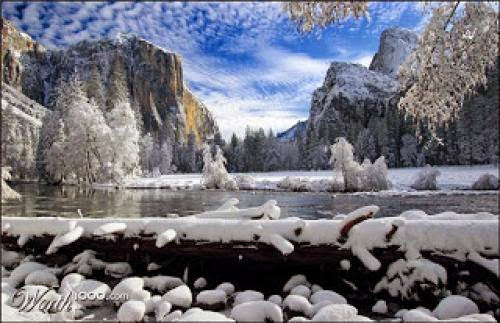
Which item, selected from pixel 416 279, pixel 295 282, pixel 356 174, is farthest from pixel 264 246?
pixel 356 174

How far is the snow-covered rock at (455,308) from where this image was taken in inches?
192

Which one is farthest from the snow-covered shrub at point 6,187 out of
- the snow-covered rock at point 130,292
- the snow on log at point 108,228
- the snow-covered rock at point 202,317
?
the snow-covered rock at point 202,317

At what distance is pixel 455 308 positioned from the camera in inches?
194

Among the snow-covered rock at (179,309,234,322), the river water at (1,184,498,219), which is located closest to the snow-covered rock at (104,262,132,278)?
the snow-covered rock at (179,309,234,322)

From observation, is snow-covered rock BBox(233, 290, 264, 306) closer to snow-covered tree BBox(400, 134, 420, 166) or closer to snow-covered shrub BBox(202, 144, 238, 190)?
snow-covered shrub BBox(202, 144, 238, 190)

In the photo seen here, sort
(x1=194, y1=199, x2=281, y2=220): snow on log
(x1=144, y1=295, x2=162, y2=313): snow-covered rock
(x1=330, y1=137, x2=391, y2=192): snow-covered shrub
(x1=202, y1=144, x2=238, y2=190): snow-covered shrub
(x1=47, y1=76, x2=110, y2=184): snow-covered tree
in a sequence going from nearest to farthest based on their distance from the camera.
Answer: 1. (x1=144, y1=295, x2=162, y2=313): snow-covered rock
2. (x1=194, y1=199, x2=281, y2=220): snow on log
3. (x1=47, y1=76, x2=110, y2=184): snow-covered tree
4. (x1=330, y1=137, x2=391, y2=192): snow-covered shrub
5. (x1=202, y1=144, x2=238, y2=190): snow-covered shrub

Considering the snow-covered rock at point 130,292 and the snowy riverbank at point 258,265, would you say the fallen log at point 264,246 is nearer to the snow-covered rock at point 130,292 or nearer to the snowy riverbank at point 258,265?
the snowy riverbank at point 258,265

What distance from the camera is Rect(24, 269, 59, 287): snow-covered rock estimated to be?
6250 mm

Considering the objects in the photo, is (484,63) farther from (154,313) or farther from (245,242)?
(154,313)

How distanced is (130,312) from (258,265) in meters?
2.22

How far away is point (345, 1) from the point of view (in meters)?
5.04

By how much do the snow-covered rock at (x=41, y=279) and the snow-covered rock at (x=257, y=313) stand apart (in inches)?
127

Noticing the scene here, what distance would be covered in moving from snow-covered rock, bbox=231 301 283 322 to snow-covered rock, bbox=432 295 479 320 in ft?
6.46

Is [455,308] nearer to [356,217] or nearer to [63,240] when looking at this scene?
[356,217]
